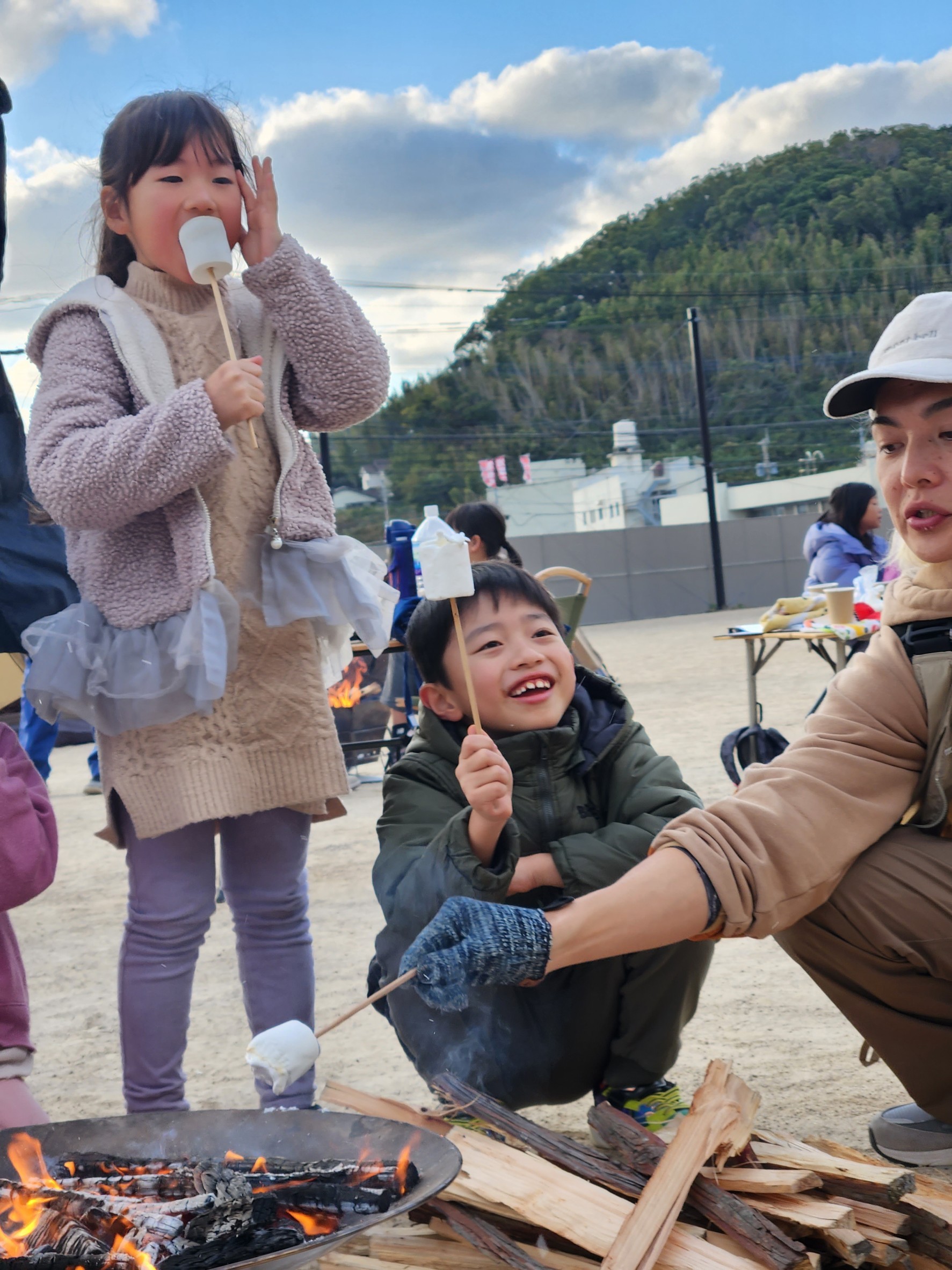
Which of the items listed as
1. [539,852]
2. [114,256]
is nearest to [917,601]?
[539,852]

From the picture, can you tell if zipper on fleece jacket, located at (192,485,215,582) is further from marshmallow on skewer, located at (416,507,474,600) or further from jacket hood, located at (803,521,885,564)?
jacket hood, located at (803,521,885,564)

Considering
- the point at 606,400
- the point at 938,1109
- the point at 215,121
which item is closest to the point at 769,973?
the point at 938,1109

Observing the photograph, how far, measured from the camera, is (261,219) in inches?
79.2

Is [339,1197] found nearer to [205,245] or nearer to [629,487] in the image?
[205,245]

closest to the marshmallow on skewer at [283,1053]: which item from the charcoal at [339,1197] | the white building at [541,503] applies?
the charcoal at [339,1197]

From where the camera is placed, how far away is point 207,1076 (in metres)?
2.51

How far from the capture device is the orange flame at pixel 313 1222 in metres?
1.26

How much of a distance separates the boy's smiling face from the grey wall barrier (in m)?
25.2

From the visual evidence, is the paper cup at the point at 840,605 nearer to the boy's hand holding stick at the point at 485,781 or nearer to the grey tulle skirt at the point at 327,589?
the grey tulle skirt at the point at 327,589

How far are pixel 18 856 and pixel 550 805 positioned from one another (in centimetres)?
89

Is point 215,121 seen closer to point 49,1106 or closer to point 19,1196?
point 19,1196

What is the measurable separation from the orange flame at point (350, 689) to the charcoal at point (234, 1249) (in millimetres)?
4092

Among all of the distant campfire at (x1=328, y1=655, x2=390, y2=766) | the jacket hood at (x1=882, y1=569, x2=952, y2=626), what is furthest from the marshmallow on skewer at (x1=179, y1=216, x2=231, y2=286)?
the distant campfire at (x1=328, y1=655, x2=390, y2=766)

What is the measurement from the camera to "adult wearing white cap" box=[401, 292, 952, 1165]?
156cm
